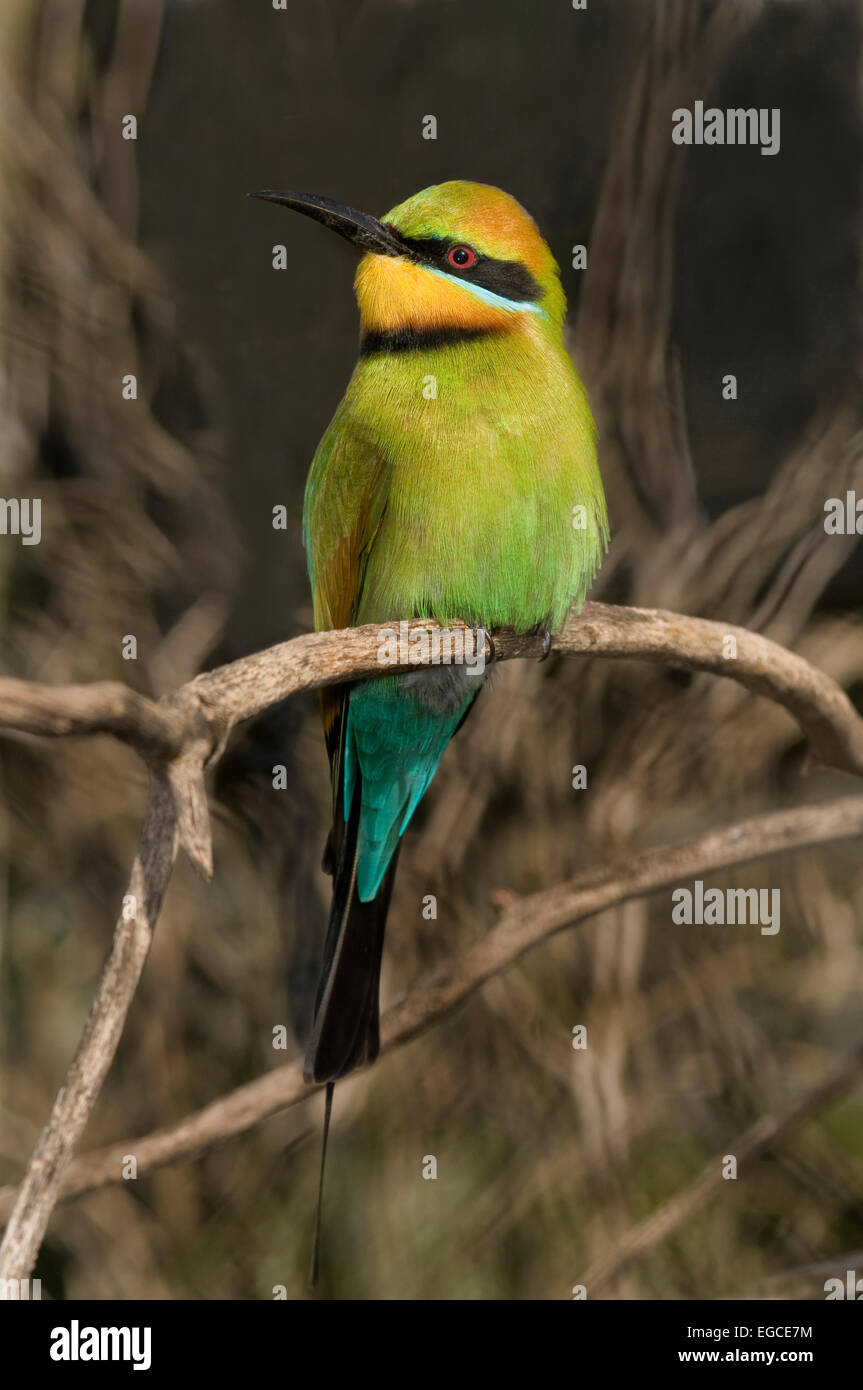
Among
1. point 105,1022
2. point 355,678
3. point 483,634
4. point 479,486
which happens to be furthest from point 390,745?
point 105,1022

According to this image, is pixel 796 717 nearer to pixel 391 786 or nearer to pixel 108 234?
pixel 391 786

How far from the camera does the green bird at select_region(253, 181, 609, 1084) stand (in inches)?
77.3

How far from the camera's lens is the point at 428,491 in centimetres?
196

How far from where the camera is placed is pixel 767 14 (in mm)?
2445

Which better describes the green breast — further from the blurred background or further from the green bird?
the blurred background

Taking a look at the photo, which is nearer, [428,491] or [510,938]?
[428,491]

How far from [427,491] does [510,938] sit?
2.68ft

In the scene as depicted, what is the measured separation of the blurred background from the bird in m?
0.48

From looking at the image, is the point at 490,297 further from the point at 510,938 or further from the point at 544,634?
the point at 510,938

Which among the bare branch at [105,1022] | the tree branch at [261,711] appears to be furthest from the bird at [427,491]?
the bare branch at [105,1022]

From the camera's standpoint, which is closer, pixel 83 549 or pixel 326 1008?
pixel 326 1008

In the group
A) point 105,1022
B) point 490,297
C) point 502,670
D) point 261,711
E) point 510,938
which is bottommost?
point 105,1022
